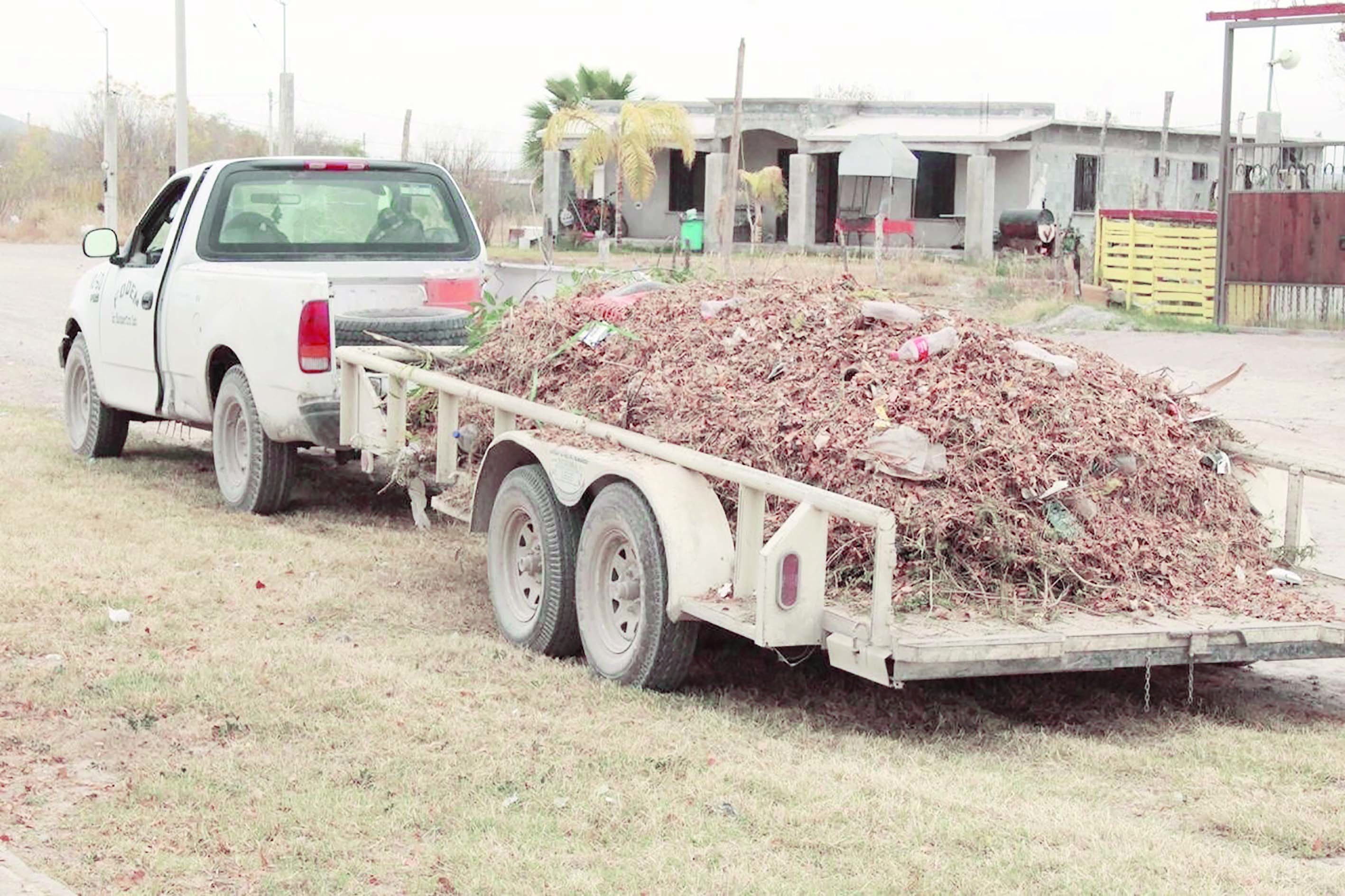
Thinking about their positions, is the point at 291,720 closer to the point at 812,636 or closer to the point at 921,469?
the point at 812,636

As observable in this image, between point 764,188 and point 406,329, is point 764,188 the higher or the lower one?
the higher one

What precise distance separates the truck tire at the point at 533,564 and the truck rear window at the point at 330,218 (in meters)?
3.54

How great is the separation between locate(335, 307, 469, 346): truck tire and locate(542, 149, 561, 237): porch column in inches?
1354

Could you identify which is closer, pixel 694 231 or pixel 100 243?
pixel 100 243

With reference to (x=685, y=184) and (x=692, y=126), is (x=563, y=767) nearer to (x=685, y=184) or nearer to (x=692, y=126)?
(x=692, y=126)

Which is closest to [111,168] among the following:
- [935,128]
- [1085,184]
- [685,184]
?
[685,184]

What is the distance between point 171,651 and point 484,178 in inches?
1626

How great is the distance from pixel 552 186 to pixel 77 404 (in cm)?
3287

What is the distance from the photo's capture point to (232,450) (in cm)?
984

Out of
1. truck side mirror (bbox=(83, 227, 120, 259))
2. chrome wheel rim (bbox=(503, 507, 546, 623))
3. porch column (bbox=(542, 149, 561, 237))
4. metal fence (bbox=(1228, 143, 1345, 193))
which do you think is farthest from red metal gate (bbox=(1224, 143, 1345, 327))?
porch column (bbox=(542, 149, 561, 237))

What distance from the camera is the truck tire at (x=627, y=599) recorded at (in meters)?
6.03

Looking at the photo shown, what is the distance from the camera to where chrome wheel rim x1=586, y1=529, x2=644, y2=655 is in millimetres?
6258

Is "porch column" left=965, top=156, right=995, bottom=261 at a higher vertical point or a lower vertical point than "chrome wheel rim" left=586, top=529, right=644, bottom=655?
higher

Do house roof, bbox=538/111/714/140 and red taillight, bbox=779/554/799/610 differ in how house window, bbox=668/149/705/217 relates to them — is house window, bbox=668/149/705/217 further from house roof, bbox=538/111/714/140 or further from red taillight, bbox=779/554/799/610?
red taillight, bbox=779/554/799/610
